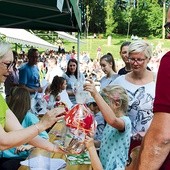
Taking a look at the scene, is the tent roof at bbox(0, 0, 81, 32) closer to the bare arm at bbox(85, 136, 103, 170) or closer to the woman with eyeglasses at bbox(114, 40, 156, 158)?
the woman with eyeglasses at bbox(114, 40, 156, 158)

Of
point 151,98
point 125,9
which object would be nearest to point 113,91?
point 151,98

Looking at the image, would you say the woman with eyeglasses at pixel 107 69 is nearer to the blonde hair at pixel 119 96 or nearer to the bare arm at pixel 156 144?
the blonde hair at pixel 119 96

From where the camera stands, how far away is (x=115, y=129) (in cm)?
279

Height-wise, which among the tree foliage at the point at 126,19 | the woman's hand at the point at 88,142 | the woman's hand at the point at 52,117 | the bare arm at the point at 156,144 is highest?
the bare arm at the point at 156,144

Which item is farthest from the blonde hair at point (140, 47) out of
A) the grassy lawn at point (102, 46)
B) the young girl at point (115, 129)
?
the grassy lawn at point (102, 46)

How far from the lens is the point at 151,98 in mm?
3346

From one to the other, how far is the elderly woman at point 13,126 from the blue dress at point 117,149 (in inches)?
15.8

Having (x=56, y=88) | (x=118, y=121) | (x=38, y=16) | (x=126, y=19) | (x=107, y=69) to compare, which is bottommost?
(x=126, y=19)

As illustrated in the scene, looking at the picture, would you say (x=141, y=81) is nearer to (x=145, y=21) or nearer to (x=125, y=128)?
(x=125, y=128)

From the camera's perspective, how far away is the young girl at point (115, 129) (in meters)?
2.59

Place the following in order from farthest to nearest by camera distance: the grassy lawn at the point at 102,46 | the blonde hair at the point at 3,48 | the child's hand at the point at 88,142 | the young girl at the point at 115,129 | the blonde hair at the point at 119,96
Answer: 1. the grassy lawn at the point at 102,46
2. the blonde hair at the point at 119,96
3. the young girl at the point at 115,129
4. the blonde hair at the point at 3,48
5. the child's hand at the point at 88,142

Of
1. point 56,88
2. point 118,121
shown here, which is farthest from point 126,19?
point 118,121

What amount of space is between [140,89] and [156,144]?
192 centimetres

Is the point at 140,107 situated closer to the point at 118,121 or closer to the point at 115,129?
the point at 115,129
